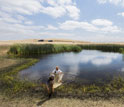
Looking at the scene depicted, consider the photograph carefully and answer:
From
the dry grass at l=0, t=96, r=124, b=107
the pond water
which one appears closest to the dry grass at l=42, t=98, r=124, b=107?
the dry grass at l=0, t=96, r=124, b=107

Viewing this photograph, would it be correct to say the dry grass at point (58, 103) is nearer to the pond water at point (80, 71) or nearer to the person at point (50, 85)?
the person at point (50, 85)

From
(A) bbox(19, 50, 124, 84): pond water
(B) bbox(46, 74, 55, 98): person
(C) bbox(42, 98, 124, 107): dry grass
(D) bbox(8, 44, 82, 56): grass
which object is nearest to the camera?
(C) bbox(42, 98, 124, 107): dry grass

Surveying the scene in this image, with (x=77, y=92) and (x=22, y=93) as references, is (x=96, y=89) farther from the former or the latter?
(x=22, y=93)

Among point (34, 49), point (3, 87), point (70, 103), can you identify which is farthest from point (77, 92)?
point (34, 49)

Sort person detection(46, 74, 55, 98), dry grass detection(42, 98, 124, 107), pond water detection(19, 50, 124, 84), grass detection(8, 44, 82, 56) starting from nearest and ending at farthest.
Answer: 1. dry grass detection(42, 98, 124, 107)
2. person detection(46, 74, 55, 98)
3. pond water detection(19, 50, 124, 84)
4. grass detection(8, 44, 82, 56)

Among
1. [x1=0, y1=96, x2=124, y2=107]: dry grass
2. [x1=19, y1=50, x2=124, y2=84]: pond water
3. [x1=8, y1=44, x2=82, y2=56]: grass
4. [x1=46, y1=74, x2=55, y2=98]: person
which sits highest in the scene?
[x1=8, y1=44, x2=82, y2=56]: grass

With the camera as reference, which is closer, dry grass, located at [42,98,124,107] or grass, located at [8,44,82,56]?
dry grass, located at [42,98,124,107]

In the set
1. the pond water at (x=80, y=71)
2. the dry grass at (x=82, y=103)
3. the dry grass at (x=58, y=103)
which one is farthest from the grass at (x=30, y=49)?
the dry grass at (x=82, y=103)

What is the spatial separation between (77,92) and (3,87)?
5.78m

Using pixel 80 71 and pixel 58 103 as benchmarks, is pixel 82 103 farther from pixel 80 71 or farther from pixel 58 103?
pixel 80 71

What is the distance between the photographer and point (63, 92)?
23.4ft

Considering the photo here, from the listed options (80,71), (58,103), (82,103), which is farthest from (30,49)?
(82,103)

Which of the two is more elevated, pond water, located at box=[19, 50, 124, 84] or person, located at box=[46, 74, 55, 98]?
person, located at box=[46, 74, 55, 98]

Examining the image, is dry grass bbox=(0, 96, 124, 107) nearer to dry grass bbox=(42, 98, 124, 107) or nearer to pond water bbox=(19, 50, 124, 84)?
dry grass bbox=(42, 98, 124, 107)
